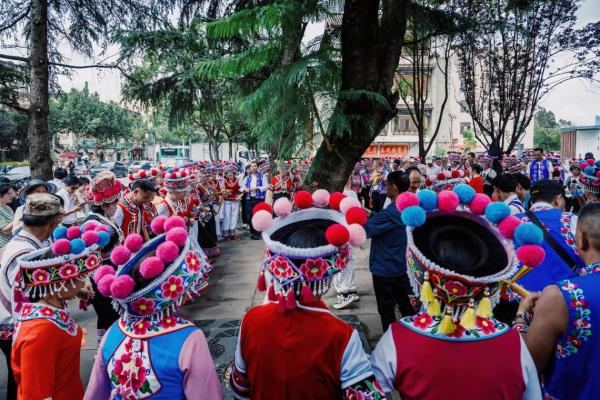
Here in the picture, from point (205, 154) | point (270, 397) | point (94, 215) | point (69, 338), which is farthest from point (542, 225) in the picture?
point (205, 154)

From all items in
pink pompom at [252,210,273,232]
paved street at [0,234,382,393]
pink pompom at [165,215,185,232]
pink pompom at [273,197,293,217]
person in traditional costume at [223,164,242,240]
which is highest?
pink pompom at [273,197,293,217]

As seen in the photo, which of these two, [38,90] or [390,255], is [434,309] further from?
[38,90]

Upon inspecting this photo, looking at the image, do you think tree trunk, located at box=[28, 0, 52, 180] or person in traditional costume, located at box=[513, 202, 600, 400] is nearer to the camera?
person in traditional costume, located at box=[513, 202, 600, 400]

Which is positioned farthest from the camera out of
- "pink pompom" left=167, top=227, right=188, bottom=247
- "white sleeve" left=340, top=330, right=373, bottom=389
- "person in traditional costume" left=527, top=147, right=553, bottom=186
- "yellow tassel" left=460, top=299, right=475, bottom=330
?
"person in traditional costume" left=527, top=147, right=553, bottom=186

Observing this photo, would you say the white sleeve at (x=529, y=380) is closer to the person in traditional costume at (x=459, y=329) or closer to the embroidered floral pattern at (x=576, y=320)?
the person in traditional costume at (x=459, y=329)

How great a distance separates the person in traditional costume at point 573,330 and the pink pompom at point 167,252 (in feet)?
5.51

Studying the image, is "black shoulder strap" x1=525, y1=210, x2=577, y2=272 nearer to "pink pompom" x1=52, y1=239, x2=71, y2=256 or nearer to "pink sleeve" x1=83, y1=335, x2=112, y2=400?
"pink sleeve" x1=83, y1=335, x2=112, y2=400

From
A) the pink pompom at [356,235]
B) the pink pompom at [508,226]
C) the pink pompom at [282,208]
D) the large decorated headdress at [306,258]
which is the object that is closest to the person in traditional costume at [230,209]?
→ the pink pompom at [282,208]

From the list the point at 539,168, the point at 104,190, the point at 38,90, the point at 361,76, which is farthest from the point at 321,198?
the point at 539,168

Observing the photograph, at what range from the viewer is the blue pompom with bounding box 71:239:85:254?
2283 mm

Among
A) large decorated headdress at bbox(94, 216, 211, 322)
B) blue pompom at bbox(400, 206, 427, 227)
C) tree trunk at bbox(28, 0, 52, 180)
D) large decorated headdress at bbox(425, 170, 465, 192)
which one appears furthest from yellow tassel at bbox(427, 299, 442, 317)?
tree trunk at bbox(28, 0, 52, 180)

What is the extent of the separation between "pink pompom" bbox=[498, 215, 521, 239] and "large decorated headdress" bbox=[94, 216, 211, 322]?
53.7 inches

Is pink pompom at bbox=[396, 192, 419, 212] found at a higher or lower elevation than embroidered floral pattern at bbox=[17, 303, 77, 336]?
higher

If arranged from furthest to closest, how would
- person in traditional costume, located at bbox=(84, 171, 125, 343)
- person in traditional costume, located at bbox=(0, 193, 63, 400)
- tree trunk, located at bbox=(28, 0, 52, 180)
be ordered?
tree trunk, located at bbox=(28, 0, 52, 180), person in traditional costume, located at bbox=(84, 171, 125, 343), person in traditional costume, located at bbox=(0, 193, 63, 400)
